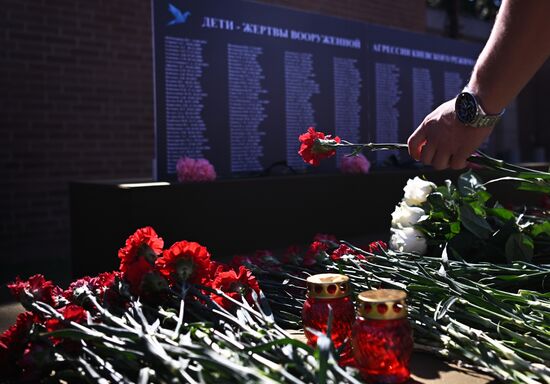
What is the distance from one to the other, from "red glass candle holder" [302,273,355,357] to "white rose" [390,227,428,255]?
56 cm

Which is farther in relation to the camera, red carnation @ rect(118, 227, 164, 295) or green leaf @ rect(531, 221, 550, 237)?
green leaf @ rect(531, 221, 550, 237)

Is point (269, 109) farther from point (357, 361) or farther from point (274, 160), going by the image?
point (357, 361)

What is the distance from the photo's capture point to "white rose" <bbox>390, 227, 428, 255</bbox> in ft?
4.87

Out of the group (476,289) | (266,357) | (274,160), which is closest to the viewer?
(266,357)

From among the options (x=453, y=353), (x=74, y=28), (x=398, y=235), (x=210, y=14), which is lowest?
(x=453, y=353)

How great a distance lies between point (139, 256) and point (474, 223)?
32.3 inches

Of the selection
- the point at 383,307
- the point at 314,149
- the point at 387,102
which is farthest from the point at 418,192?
the point at 387,102

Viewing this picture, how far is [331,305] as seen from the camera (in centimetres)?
94

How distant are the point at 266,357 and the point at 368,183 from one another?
7.48 feet

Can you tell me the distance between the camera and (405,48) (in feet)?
13.0

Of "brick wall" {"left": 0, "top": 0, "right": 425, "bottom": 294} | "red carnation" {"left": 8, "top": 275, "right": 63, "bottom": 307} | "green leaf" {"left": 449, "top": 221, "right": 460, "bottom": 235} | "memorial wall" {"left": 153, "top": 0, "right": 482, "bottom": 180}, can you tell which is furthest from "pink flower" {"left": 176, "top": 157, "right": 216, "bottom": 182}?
"brick wall" {"left": 0, "top": 0, "right": 425, "bottom": 294}

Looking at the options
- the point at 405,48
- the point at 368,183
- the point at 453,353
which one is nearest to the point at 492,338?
the point at 453,353

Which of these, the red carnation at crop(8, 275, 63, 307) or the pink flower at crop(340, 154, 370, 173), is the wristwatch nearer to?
the red carnation at crop(8, 275, 63, 307)

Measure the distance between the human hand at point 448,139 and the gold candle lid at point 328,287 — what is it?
16.1 inches
